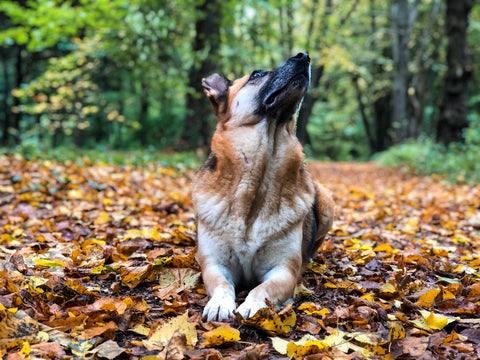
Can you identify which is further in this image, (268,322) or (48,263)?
(48,263)

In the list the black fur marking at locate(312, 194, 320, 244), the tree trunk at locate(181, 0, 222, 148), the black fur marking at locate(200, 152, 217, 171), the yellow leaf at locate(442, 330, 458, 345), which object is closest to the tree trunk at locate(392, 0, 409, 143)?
the tree trunk at locate(181, 0, 222, 148)

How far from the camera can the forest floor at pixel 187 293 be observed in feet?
7.56

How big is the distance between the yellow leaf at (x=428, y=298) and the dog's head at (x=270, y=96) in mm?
1660

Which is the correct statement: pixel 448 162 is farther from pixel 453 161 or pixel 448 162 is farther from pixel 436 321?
pixel 436 321

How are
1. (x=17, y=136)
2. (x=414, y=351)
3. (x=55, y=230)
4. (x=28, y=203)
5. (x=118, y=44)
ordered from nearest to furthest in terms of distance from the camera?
(x=414, y=351) → (x=55, y=230) → (x=28, y=203) → (x=118, y=44) → (x=17, y=136)

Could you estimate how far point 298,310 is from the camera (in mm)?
2992

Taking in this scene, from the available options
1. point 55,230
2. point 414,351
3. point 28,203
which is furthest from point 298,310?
point 28,203

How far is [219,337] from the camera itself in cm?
238

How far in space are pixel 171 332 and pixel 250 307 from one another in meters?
0.53

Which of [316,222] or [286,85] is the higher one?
[286,85]

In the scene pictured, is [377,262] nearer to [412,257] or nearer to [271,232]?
[412,257]

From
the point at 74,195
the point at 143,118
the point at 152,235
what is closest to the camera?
the point at 152,235

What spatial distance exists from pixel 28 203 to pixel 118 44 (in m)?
7.63

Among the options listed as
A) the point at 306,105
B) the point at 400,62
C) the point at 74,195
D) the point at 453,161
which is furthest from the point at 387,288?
the point at 400,62
